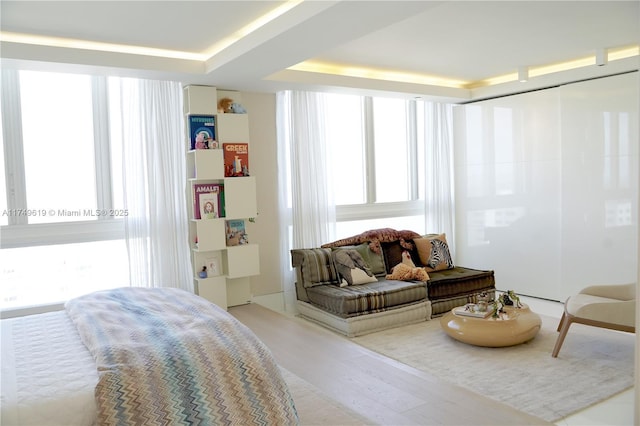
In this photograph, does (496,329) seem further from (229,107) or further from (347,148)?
(229,107)

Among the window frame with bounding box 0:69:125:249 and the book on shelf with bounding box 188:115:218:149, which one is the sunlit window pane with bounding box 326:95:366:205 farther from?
the window frame with bounding box 0:69:125:249

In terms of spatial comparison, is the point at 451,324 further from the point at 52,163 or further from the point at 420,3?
the point at 52,163

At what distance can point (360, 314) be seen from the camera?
468 centimetres

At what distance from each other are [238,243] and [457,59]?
2.97 meters

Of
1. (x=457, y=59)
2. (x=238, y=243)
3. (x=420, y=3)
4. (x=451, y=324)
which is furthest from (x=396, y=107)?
(x=420, y=3)

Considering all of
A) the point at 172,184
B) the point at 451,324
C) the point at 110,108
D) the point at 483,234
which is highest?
the point at 110,108

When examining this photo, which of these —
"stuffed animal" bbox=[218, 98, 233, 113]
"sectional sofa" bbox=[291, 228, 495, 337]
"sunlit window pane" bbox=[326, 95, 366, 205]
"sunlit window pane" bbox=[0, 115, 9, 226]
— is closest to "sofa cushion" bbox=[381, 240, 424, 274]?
"sectional sofa" bbox=[291, 228, 495, 337]

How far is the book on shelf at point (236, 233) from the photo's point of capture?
17.2 ft

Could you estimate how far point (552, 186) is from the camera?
571cm

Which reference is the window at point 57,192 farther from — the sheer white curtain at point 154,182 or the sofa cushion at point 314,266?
the sofa cushion at point 314,266

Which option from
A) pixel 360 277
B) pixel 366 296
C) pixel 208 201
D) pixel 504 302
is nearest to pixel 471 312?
pixel 504 302

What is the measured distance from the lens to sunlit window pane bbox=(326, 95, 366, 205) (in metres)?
6.21

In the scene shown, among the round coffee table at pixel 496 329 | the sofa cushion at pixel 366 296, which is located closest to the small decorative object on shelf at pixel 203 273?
the sofa cushion at pixel 366 296

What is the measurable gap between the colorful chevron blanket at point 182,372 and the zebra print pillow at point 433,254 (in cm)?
351
